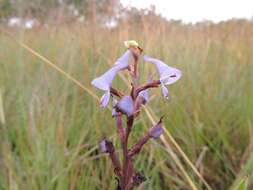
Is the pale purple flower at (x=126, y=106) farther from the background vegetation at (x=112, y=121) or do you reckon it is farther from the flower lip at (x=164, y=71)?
the background vegetation at (x=112, y=121)

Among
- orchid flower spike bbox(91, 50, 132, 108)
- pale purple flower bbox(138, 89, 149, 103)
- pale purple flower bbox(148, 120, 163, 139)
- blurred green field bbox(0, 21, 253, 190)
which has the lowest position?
blurred green field bbox(0, 21, 253, 190)

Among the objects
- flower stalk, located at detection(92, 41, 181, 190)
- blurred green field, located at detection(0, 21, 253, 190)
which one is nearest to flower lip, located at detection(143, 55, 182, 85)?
flower stalk, located at detection(92, 41, 181, 190)

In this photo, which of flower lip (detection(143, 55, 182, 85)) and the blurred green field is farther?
the blurred green field

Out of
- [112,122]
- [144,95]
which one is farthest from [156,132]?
[112,122]

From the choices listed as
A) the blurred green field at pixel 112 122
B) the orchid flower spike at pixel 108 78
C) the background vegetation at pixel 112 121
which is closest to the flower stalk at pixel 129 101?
the orchid flower spike at pixel 108 78

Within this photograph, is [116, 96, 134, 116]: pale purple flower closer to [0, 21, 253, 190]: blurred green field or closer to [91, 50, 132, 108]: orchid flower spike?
[91, 50, 132, 108]: orchid flower spike

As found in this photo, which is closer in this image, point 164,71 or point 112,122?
point 164,71

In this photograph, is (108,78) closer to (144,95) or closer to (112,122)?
(144,95)

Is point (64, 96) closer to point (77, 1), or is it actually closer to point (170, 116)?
point (170, 116)
